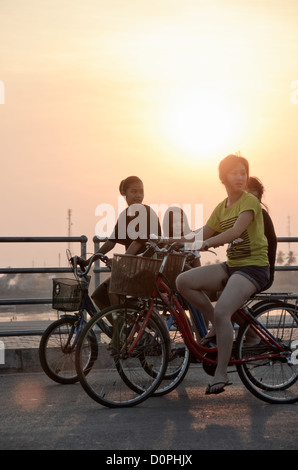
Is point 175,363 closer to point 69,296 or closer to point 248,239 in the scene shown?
point 248,239

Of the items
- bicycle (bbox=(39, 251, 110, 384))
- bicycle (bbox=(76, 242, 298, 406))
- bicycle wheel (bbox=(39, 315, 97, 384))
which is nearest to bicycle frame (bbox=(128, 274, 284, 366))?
bicycle (bbox=(76, 242, 298, 406))

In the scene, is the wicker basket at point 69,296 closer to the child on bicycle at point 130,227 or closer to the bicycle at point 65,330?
the bicycle at point 65,330

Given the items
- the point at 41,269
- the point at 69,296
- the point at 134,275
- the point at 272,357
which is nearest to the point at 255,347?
the point at 272,357

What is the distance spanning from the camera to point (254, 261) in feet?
22.0

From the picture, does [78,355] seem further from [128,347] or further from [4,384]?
[4,384]

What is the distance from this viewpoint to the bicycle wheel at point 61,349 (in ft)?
26.9

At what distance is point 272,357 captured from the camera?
272 inches

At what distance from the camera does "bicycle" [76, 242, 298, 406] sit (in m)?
6.70

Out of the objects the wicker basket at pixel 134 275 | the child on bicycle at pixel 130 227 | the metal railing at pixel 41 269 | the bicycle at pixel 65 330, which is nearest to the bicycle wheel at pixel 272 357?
the wicker basket at pixel 134 275

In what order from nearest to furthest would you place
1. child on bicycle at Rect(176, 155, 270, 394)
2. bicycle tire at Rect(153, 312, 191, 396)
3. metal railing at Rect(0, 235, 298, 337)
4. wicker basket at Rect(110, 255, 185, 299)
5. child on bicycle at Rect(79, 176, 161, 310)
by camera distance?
1. wicker basket at Rect(110, 255, 185, 299)
2. child on bicycle at Rect(176, 155, 270, 394)
3. bicycle tire at Rect(153, 312, 191, 396)
4. child on bicycle at Rect(79, 176, 161, 310)
5. metal railing at Rect(0, 235, 298, 337)

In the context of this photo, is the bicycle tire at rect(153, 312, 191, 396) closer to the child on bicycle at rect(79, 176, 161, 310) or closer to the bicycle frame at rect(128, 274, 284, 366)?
the bicycle frame at rect(128, 274, 284, 366)

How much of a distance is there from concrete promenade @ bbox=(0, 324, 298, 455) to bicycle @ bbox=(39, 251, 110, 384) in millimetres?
305

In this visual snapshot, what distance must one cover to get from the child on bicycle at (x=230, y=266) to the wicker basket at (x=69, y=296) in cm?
165

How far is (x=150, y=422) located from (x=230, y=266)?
1.47m
